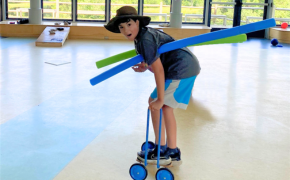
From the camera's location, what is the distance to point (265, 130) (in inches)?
121

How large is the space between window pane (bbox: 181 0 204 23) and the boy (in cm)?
905

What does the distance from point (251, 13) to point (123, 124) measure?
8913 mm

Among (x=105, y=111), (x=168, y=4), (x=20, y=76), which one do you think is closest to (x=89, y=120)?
(x=105, y=111)

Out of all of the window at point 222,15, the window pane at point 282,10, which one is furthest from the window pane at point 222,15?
the window pane at point 282,10

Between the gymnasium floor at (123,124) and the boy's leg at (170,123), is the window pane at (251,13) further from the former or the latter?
the boy's leg at (170,123)

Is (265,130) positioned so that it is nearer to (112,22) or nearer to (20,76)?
(112,22)

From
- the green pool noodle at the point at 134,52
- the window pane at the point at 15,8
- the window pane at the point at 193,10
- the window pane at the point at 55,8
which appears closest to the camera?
the green pool noodle at the point at 134,52

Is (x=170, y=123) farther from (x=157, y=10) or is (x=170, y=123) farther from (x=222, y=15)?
(x=222, y=15)

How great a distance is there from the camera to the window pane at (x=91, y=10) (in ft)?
35.3

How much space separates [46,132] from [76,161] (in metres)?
0.62

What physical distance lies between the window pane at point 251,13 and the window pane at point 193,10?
4.11 feet

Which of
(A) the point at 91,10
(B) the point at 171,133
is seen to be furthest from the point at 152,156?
(A) the point at 91,10

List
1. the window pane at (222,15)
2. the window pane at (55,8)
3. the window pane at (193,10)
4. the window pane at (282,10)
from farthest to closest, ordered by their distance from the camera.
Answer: the window pane at (193,10), the window pane at (222,15), the window pane at (282,10), the window pane at (55,8)

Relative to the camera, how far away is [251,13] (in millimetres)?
10938
